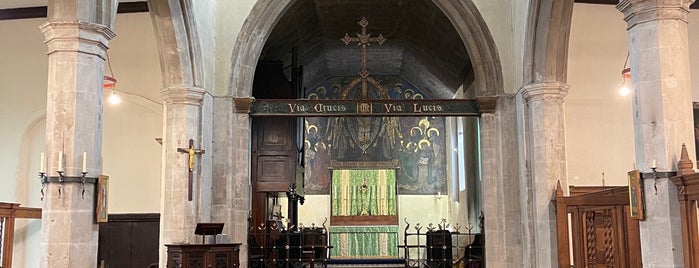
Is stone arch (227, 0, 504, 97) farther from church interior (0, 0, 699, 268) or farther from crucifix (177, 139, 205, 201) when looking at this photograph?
crucifix (177, 139, 205, 201)

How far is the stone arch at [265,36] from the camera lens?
36.1ft

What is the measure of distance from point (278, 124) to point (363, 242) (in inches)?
297

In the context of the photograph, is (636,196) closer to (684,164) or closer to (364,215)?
(684,164)

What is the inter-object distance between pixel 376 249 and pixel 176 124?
1158 cm

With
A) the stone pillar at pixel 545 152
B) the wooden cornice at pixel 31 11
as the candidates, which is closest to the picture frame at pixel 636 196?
the stone pillar at pixel 545 152

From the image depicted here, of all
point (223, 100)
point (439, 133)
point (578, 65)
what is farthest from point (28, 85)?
point (439, 133)

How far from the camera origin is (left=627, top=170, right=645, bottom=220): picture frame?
595 cm

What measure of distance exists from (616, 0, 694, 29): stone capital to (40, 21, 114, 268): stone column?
452cm

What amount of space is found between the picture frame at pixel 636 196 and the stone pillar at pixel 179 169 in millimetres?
5730

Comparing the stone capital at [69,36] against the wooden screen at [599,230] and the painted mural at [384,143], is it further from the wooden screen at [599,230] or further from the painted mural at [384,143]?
the painted mural at [384,143]

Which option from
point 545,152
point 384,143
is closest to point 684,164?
point 545,152

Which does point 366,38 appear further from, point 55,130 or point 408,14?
point 55,130

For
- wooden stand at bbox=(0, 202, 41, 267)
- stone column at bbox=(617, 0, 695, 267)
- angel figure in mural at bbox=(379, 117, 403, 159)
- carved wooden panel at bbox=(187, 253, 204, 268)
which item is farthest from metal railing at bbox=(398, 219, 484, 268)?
wooden stand at bbox=(0, 202, 41, 267)

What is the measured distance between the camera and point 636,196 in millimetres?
5965
